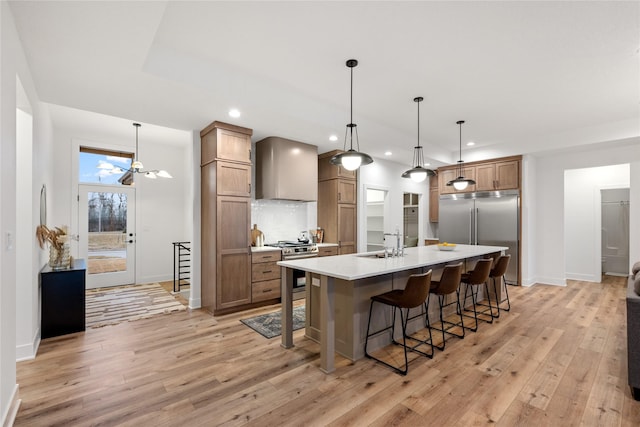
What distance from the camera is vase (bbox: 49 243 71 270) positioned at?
136 inches

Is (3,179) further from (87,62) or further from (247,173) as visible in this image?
(247,173)

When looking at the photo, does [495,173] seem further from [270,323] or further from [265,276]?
[270,323]

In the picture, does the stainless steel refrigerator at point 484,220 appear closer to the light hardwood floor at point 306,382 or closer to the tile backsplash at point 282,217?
the light hardwood floor at point 306,382

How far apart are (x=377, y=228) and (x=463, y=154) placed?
2431mm

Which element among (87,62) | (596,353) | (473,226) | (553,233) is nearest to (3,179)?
(87,62)

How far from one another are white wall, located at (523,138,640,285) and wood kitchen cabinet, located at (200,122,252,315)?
17.2 ft

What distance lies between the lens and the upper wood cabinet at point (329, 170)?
5684mm

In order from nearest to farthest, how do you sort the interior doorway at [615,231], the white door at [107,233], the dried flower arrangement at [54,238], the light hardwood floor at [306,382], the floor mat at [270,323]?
the light hardwood floor at [306,382] → the dried flower arrangement at [54,238] → the floor mat at [270,323] → the white door at [107,233] → the interior doorway at [615,231]

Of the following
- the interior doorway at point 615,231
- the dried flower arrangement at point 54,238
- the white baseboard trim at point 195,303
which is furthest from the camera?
the interior doorway at point 615,231

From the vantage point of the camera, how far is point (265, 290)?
14.8 feet

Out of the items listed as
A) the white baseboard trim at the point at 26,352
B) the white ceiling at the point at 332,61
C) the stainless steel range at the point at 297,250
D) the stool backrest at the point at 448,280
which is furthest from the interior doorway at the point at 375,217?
the white baseboard trim at the point at 26,352

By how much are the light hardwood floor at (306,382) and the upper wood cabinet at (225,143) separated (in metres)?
2.19

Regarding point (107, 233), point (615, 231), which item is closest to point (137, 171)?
point (107, 233)

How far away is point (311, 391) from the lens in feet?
7.48
